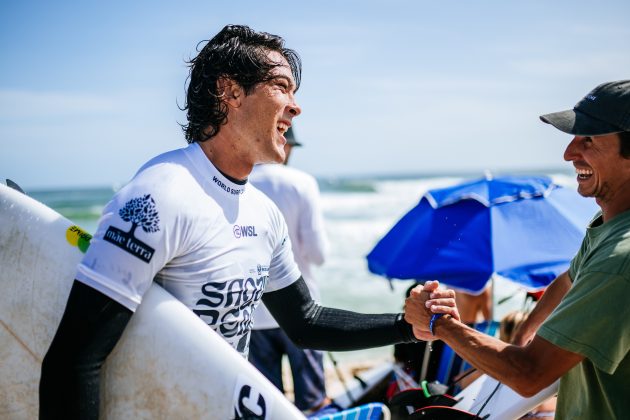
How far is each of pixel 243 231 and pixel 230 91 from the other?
485 millimetres

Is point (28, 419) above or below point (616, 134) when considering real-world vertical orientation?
below

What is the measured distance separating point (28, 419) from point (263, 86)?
50.1 inches

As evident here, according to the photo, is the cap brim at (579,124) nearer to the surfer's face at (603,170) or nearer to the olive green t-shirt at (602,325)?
the surfer's face at (603,170)

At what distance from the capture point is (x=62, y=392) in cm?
153

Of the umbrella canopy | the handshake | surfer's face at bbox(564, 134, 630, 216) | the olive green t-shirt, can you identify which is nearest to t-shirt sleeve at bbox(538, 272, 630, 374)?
the olive green t-shirt

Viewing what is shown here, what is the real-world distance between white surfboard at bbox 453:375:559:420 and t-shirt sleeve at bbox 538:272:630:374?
0.70 m

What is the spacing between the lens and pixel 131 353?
5.71 feet

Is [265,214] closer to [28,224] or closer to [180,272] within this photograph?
[180,272]

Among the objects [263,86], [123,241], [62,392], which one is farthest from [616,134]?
[62,392]

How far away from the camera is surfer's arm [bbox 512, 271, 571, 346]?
2486 millimetres

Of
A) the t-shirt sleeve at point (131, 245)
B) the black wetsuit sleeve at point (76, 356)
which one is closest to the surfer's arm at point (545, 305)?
the t-shirt sleeve at point (131, 245)

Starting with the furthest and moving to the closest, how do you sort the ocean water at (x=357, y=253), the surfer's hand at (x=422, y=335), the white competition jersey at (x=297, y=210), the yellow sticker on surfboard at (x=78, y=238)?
1. the ocean water at (x=357, y=253)
2. the white competition jersey at (x=297, y=210)
3. the surfer's hand at (x=422, y=335)
4. the yellow sticker on surfboard at (x=78, y=238)

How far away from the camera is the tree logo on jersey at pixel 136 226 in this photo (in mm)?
1589

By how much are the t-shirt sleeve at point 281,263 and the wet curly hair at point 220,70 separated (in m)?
0.42
